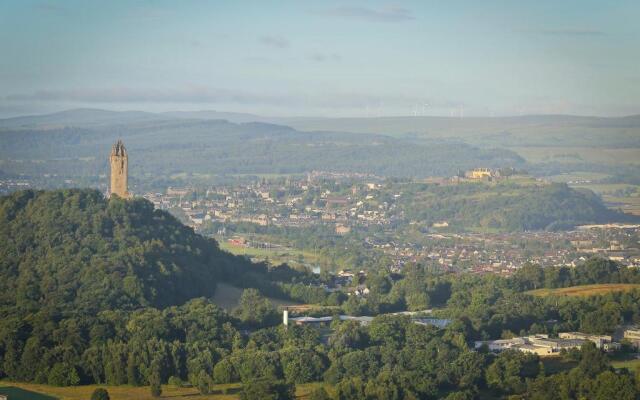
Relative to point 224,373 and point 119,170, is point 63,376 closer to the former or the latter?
point 224,373

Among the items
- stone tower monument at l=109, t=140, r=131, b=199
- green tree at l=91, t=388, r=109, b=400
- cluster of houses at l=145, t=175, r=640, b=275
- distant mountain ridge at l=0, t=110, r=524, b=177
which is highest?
stone tower monument at l=109, t=140, r=131, b=199

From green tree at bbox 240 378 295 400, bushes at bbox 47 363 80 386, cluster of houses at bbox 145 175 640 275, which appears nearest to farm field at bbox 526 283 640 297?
cluster of houses at bbox 145 175 640 275

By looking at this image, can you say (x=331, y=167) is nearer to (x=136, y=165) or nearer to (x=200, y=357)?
(x=136, y=165)

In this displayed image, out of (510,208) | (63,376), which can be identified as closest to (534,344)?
(63,376)

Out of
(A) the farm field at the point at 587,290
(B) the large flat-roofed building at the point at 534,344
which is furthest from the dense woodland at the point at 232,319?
(A) the farm field at the point at 587,290

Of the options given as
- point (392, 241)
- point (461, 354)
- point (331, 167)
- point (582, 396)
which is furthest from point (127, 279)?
point (331, 167)

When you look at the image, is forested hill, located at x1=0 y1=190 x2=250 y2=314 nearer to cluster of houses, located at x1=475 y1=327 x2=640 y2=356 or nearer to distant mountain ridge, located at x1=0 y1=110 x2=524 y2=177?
cluster of houses, located at x1=475 y1=327 x2=640 y2=356

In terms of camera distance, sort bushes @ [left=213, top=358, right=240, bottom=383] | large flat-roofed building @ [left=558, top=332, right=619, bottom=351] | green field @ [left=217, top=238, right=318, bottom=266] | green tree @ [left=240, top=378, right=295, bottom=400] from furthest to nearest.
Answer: green field @ [left=217, top=238, right=318, bottom=266] < large flat-roofed building @ [left=558, top=332, right=619, bottom=351] < bushes @ [left=213, top=358, right=240, bottom=383] < green tree @ [left=240, top=378, right=295, bottom=400]
